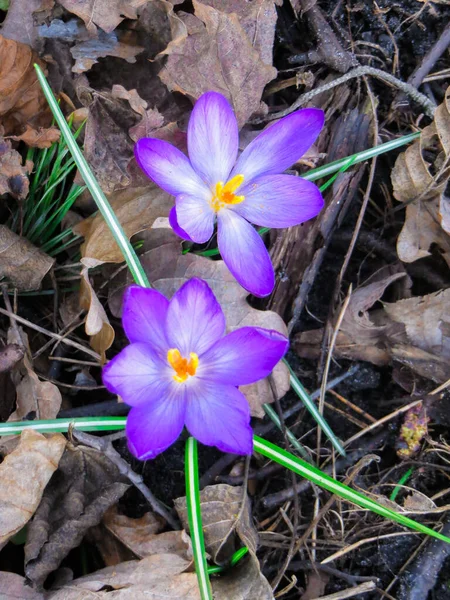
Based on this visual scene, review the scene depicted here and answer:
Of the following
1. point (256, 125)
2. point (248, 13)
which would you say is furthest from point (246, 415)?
point (248, 13)

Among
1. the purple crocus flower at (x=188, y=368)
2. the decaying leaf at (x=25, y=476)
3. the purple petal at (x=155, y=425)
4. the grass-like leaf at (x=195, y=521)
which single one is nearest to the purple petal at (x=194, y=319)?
the purple crocus flower at (x=188, y=368)

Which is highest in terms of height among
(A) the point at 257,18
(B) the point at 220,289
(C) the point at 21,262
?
(A) the point at 257,18

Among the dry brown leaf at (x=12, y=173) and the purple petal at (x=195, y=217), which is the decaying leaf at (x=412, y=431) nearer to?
the purple petal at (x=195, y=217)

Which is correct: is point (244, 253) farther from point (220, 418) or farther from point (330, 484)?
point (330, 484)

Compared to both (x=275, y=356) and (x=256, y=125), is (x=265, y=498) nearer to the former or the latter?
(x=275, y=356)

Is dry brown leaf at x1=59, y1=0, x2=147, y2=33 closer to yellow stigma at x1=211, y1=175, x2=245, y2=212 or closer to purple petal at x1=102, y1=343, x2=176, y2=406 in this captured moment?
yellow stigma at x1=211, y1=175, x2=245, y2=212

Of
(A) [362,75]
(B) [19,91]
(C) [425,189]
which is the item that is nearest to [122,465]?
(B) [19,91]
